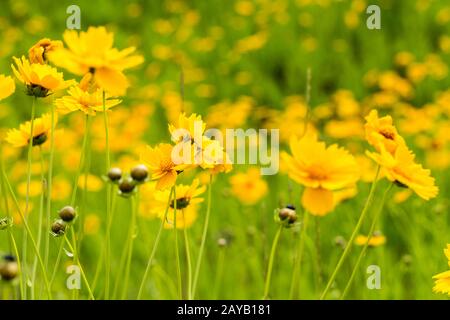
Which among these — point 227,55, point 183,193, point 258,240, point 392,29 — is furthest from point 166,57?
point 183,193

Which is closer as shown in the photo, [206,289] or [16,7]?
[206,289]

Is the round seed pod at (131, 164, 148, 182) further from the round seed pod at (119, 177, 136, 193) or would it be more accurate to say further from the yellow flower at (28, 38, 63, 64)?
the yellow flower at (28, 38, 63, 64)

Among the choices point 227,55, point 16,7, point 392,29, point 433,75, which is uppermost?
point 16,7

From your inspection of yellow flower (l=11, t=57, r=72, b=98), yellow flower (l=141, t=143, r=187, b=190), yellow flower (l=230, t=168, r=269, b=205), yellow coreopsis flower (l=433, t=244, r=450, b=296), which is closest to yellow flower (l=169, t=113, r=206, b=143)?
yellow flower (l=141, t=143, r=187, b=190)

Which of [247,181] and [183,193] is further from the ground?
[247,181]

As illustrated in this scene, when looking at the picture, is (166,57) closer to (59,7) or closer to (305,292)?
(59,7)

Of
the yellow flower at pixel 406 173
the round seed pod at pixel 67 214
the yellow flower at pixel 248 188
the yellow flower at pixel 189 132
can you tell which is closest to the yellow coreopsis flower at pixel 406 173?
the yellow flower at pixel 406 173
